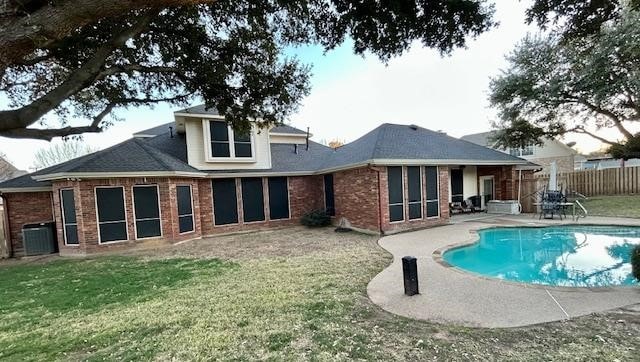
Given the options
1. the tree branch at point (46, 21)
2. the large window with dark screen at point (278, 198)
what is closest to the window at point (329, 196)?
the large window with dark screen at point (278, 198)

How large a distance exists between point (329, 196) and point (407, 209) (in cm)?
416

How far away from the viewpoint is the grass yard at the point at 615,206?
13031mm

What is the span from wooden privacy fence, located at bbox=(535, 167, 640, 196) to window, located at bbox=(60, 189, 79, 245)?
69.9ft

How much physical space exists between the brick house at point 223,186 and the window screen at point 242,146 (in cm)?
5

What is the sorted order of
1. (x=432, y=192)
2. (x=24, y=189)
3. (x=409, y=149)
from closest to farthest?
1. (x=24, y=189)
2. (x=432, y=192)
3. (x=409, y=149)

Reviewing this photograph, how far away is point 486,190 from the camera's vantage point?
675 inches

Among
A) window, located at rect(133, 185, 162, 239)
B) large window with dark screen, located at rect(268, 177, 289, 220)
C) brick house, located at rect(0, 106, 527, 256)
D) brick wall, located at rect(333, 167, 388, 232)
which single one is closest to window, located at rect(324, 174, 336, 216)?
brick house, located at rect(0, 106, 527, 256)

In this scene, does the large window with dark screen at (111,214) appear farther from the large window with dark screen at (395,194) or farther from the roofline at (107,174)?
the large window with dark screen at (395,194)

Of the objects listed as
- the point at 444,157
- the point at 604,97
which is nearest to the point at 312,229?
the point at 444,157

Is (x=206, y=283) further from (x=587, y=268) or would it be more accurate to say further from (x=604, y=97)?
(x=604, y=97)

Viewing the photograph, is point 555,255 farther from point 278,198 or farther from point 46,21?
point 46,21

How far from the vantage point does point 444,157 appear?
13.0m

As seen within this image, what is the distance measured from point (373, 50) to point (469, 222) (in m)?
9.74

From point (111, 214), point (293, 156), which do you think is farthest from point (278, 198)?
point (111, 214)
